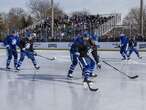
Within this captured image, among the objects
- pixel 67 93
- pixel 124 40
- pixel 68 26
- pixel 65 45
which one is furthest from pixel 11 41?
pixel 68 26

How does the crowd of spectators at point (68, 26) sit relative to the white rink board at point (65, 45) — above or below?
above

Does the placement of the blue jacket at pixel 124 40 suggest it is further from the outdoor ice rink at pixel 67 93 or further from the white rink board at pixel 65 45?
the white rink board at pixel 65 45

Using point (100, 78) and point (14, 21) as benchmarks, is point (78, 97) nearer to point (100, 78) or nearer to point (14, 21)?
point (100, 78)

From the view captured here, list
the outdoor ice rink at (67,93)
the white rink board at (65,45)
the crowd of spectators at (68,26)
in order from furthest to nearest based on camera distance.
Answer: the crowd of spectators at (68,26), the white rink board at (65,45), the outdoor ice rink at (67,93)

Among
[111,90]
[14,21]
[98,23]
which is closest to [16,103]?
[111,90]

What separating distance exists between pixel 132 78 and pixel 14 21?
5993 cm

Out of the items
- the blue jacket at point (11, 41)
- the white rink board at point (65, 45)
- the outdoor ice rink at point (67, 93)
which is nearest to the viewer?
the outdoor ice rink at point (67, 93)

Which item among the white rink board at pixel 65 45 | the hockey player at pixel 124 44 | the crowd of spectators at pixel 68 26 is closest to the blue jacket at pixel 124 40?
the hockey player at pixel 124 44

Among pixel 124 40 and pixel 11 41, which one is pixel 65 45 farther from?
pixel 11 41

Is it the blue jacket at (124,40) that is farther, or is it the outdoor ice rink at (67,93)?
the blue jacket at (124,40)

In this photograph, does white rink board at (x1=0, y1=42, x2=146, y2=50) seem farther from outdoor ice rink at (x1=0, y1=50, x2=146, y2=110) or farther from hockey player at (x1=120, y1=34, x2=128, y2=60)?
outdoor ice rink at (x1=0, y1=50, x2=146, y2=110)

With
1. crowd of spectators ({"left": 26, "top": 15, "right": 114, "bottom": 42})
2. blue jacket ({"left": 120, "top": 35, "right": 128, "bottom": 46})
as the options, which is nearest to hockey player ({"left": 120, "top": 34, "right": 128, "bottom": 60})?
blue jacket ({"left": 120, "top": 35, "right": 128, "bottom": 46})

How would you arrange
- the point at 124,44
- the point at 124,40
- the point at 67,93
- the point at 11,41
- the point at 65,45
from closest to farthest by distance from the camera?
the point at 67,93 < the point at 11,41 < the point at 124,40 < the point at 124,44 < the point at 65,45

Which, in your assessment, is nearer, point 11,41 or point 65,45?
point 11,41
